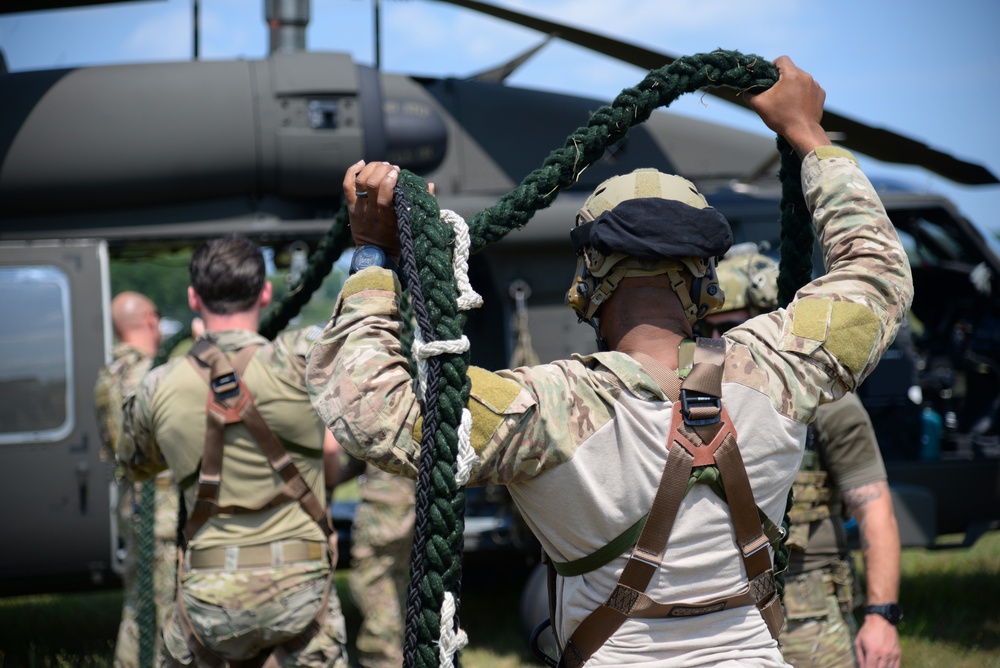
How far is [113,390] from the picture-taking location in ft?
13.6

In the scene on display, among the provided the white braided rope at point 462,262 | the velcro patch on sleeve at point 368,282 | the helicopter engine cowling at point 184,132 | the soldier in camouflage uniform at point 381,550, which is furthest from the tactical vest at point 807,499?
the helicopter engine cowling at point 184,132

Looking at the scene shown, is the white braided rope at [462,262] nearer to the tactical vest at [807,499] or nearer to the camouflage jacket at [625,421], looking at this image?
the camouflage jacket at [625,421]

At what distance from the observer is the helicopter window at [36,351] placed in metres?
4.67

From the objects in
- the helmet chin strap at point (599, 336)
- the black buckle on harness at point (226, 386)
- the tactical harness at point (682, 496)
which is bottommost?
the black buckle on harness at point (226, 386)

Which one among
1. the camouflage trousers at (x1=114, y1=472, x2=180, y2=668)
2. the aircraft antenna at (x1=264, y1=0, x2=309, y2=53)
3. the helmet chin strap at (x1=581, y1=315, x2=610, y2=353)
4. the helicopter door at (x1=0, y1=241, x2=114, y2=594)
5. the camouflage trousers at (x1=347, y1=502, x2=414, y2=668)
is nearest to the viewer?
the helmet chin strap at (x1=581, y1=315, x2=610, y2=353)

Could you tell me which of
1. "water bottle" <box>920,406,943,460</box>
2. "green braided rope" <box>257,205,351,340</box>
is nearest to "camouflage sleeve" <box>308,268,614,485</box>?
"green braided rope" <box>257,205,351,340</box>

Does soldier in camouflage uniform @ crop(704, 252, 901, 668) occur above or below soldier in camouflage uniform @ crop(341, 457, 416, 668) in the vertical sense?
above

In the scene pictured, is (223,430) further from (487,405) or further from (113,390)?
(113,390)

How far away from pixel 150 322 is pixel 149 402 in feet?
6.70

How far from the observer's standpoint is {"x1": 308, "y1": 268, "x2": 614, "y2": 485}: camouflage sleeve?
4.70 feet

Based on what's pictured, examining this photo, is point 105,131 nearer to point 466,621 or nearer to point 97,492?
point 97,492

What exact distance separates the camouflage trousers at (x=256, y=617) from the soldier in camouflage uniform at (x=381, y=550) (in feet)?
5.87

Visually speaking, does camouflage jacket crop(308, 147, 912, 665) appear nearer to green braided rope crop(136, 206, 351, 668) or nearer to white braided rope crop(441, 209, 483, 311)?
white braided rope crop(441, 209, 483, 311)

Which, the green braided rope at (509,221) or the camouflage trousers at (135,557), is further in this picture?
the camouflage trousers at (135,557)
